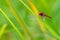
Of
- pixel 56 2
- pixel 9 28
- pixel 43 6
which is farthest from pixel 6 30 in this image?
pixel 56 2

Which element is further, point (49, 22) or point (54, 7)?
point (54, 7)

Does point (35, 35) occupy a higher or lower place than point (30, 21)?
lower

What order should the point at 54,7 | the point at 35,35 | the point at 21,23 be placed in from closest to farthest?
1. the point at 21,23
2. the point at 35,35
3. the point at 54,7

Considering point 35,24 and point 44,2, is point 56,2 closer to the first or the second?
point 44,2

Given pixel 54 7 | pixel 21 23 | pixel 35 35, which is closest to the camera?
pixel 21 23

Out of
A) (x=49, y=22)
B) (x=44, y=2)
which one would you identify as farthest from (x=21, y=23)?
(x=44, y=2)

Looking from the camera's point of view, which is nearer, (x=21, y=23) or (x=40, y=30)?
(x=21, y=23)

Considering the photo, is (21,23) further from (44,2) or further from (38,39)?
(44,2)

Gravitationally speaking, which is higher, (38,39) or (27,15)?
(27,15)

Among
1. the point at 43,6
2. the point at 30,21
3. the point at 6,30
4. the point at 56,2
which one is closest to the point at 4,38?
the point at 6,30
